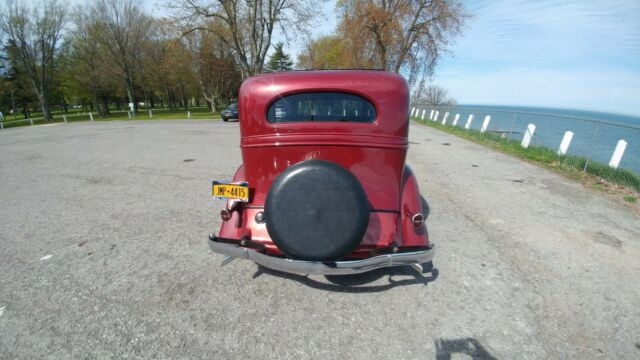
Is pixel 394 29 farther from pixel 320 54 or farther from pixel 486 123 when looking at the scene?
pixel 320 54

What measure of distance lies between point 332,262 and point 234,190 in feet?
3.83

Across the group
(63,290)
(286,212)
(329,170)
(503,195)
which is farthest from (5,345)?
(503,195)

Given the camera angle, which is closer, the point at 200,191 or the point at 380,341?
the point at 380,341

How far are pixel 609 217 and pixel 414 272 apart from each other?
388 centimetres

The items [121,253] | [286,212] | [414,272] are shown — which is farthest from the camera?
[121,253]

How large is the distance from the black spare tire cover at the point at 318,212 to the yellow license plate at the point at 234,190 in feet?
1.58

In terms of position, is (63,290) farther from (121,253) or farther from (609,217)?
(609,217)

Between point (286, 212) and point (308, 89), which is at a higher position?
point (308, 89)

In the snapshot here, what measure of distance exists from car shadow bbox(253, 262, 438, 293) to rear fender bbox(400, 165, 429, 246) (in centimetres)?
45

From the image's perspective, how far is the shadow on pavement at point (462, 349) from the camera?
198 centimetres

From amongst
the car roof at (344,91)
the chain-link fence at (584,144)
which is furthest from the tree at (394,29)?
the car roof at (344,91)

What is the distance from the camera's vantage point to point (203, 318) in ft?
7.59

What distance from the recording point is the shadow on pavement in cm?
198

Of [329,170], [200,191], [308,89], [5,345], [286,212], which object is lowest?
[5,345]
